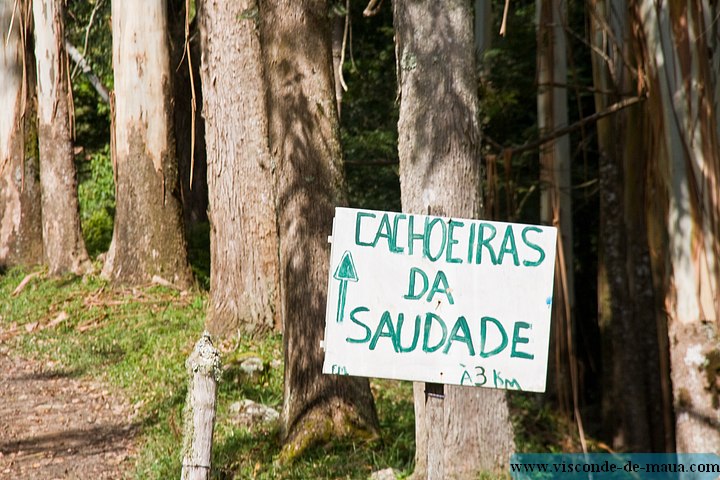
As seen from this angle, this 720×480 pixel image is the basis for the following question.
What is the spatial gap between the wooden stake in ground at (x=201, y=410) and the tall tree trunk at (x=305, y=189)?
1.68m

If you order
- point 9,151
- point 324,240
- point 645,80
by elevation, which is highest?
point 9,151

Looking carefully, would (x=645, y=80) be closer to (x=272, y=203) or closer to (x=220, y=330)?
(x=272, y=203)

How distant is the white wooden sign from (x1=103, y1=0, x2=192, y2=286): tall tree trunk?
427 inches

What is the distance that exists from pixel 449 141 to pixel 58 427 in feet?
17.9

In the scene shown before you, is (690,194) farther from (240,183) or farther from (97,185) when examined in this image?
(97,185)

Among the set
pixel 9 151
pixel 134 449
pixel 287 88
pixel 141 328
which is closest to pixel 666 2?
pixel 287 88

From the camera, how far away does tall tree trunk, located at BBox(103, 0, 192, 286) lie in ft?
49.2

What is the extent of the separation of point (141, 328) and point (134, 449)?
14.7 feet

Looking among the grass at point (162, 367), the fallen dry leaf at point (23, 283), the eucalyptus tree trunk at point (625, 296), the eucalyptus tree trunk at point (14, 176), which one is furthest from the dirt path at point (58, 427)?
the eucalyptus tree trunk at point (14, 176)

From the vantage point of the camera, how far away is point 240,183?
39.7ft

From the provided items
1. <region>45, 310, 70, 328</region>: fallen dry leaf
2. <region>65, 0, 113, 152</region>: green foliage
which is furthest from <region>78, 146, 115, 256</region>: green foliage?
<region>45, 310, 70, 328</region>: fallen dry leaf

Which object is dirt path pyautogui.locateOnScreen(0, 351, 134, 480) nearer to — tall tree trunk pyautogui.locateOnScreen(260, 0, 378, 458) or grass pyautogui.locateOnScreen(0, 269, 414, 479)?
grass pyautogui.locateOnScreen(0, 269, 414, 479)

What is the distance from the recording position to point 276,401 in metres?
9.50

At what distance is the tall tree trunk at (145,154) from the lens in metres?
15.0
